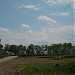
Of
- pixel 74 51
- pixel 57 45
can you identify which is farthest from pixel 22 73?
pixel 57 45

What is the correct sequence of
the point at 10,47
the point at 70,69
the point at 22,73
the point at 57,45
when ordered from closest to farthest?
the point at 22,73 → the point at 70,69 → the point at 10,47 → the point at 57,45

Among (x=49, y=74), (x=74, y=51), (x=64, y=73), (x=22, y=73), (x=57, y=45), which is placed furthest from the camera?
(x=57, y=45)

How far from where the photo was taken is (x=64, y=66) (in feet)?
102

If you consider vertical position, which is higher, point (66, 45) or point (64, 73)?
point (66, 45)

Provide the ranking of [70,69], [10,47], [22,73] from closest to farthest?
1. [22,73]
2. [70,69]
3. [10,47]

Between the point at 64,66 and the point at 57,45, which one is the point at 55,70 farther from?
the point at 57,45

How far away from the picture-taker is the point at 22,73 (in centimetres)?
2403

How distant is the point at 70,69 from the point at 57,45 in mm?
126545

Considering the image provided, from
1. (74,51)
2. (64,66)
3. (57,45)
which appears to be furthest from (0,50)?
(64,66)

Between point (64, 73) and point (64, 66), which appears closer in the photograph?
point (64, 73)

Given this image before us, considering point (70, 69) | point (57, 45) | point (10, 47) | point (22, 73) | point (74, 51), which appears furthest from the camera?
point (57, 45)

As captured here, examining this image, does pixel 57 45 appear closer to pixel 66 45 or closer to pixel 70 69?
pixel 66 45

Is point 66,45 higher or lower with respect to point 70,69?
higher

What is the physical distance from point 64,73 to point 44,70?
249 cm
